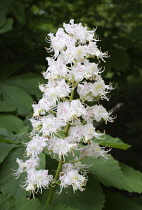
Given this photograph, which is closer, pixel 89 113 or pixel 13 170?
pixel 89 113

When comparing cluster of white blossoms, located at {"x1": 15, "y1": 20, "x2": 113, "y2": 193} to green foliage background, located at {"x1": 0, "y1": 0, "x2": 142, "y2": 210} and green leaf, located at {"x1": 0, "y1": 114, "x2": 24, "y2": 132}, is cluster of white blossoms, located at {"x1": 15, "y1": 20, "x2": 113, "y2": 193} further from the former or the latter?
green leaf, located at {"x1": 0, "y1": 114, "x2": 24, "y2": 132}

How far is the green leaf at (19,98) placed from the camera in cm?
263

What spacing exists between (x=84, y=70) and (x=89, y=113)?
22 cm

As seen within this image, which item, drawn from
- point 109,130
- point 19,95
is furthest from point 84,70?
point 109,130

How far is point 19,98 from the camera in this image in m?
2.67

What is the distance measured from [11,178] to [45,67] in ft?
7.03

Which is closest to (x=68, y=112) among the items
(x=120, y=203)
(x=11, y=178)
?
(x=11, y=178)

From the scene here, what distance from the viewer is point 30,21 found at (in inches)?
185

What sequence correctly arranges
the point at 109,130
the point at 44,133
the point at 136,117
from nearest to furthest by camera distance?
the point at 44,133, the point at 109,130, the point at 136,117

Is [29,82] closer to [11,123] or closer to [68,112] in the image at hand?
[11,123]

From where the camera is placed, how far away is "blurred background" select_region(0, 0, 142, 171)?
273 cm

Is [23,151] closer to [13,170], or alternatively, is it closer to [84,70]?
[13,170]

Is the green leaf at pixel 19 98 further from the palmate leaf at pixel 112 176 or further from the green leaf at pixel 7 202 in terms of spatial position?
the green leaf at pixel 7 202

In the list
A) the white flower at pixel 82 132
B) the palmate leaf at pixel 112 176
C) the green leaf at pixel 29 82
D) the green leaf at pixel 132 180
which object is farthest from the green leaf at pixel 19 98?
the white flower at pixel 82 132
